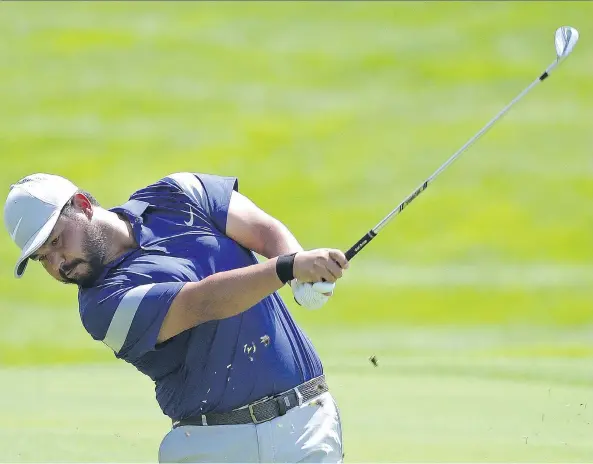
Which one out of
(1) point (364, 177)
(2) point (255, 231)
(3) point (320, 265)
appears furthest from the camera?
(1) point (364, 177)

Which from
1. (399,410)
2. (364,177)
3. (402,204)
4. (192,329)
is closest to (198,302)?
(192,329)

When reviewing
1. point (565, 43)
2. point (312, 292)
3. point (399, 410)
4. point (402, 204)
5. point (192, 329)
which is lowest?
point (399, 410)

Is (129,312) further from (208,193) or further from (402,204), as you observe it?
(402,204)

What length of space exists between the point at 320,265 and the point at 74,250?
68cm

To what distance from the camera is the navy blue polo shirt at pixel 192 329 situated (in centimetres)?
311

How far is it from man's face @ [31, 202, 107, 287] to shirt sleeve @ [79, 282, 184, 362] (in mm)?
59

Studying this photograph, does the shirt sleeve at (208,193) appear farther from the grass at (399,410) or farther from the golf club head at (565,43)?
the grass at (399,410)

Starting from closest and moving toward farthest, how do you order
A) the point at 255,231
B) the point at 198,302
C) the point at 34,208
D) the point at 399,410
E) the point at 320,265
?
the point at 320,265
the point at 198,302
the point at 34,208
the point at 255,231
the point at 399,410

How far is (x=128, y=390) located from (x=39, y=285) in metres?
4.40

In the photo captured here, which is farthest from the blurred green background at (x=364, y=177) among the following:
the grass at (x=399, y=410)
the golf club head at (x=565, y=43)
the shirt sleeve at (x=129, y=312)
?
the golf club head at (x=565, y=43)

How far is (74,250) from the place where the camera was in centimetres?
316

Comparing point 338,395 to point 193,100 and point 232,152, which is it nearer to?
point 232,152

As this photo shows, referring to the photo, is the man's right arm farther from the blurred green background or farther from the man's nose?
the blurred green background

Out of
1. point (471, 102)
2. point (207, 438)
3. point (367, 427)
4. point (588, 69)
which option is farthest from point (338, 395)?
point (588, 69)
